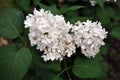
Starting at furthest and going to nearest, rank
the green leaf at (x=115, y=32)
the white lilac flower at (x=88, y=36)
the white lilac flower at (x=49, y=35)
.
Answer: the green leaf at (x=115, y=32), the white lilac flower at (x=88, y=36), the white lilac flower at (x=49, y=35)

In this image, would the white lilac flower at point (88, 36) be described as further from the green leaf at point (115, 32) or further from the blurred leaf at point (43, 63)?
the green leaf at point (115, 32)

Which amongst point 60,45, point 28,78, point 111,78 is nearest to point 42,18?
point 60,45

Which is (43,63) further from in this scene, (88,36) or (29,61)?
(88,36)

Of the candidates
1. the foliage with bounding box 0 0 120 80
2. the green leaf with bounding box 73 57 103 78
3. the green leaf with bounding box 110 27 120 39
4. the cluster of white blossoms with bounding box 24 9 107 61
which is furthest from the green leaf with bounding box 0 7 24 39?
the green leaf with bounding box 110 27 120 39

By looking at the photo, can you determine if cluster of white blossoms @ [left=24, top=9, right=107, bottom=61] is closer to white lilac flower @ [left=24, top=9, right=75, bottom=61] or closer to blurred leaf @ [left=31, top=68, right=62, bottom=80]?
white lilac flower @ [left=24, top=9, right=75, bottom=61]

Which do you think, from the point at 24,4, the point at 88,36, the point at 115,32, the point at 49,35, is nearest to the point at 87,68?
the point at 88,36

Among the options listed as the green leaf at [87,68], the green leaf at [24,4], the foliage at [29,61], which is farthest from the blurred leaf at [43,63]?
the green leaf at [24,4]
